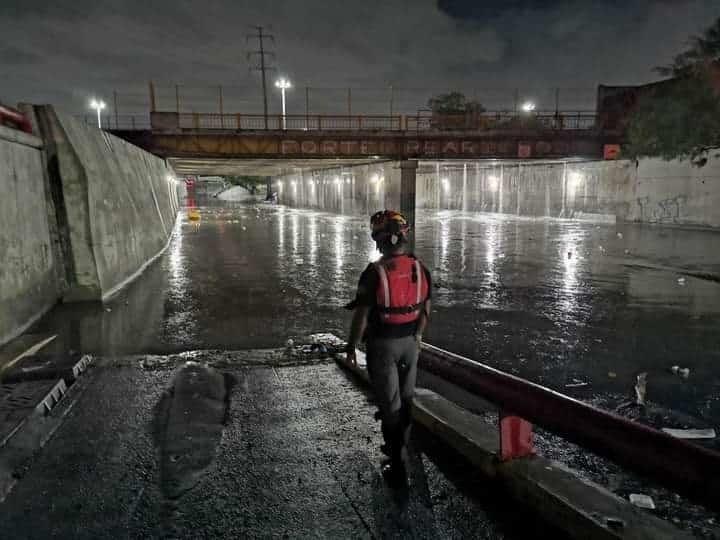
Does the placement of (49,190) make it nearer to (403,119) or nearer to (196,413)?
(196,413)

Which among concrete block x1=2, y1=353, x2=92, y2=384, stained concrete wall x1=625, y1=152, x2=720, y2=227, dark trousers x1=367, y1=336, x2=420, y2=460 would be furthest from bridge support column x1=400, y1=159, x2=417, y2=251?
dark trousers x1=367, y1=336, x2=420, y2=460

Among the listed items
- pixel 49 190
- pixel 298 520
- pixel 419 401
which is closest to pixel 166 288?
pixel 49 190

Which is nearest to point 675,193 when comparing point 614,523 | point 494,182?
point 494,182

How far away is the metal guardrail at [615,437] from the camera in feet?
6.40

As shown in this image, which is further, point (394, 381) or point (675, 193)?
point (675, 193)

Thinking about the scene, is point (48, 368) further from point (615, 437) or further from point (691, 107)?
point (691, 107)

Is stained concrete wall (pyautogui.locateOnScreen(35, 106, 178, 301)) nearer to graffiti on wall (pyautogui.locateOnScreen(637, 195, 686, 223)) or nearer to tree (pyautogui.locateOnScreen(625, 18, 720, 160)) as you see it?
tree (pyautogui.locateOnScreen(625, 18, 720, 160))

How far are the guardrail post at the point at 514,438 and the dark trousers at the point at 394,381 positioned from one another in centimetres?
62

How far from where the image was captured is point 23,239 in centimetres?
760

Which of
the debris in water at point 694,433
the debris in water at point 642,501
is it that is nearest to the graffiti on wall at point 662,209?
the debris in water at point 694,433

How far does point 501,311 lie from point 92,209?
735 centimetres

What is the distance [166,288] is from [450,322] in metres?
6.10

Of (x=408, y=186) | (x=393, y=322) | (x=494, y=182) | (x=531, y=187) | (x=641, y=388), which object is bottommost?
(x=641, y=388)

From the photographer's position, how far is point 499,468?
3221mm
